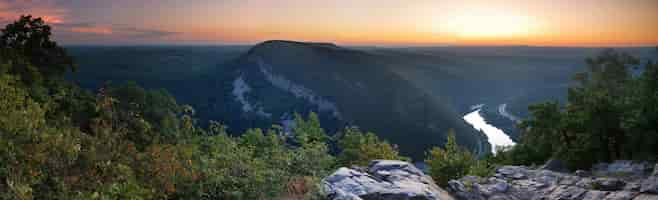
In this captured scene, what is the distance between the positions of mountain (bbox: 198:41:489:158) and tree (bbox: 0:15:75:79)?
266 ft

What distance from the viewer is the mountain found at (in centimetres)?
11250

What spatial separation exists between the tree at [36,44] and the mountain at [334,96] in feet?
266

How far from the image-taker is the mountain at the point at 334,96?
112500 mm

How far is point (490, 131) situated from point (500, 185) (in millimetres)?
125628

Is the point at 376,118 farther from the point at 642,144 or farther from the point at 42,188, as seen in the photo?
the point at 42,188

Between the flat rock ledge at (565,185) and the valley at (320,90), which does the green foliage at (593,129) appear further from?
the valley at (320,90)

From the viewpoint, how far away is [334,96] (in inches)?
5064

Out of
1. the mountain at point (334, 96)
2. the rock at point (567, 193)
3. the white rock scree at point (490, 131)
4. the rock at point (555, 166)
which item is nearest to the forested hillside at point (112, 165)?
the rock at point (567, 193)

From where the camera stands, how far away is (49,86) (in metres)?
20.8

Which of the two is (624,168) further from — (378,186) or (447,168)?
(378,186)

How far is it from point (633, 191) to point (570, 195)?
1741 mm

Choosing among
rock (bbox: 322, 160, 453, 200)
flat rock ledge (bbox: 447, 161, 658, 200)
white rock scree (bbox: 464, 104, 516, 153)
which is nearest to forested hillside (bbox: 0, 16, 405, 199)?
rock (bbox: 322, 160, 453, 200)

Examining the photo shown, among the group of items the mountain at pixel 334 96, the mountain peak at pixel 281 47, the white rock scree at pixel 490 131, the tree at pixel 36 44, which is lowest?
the white rock scree at pixel 490 131

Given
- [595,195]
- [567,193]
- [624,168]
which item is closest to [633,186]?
[595,195]
